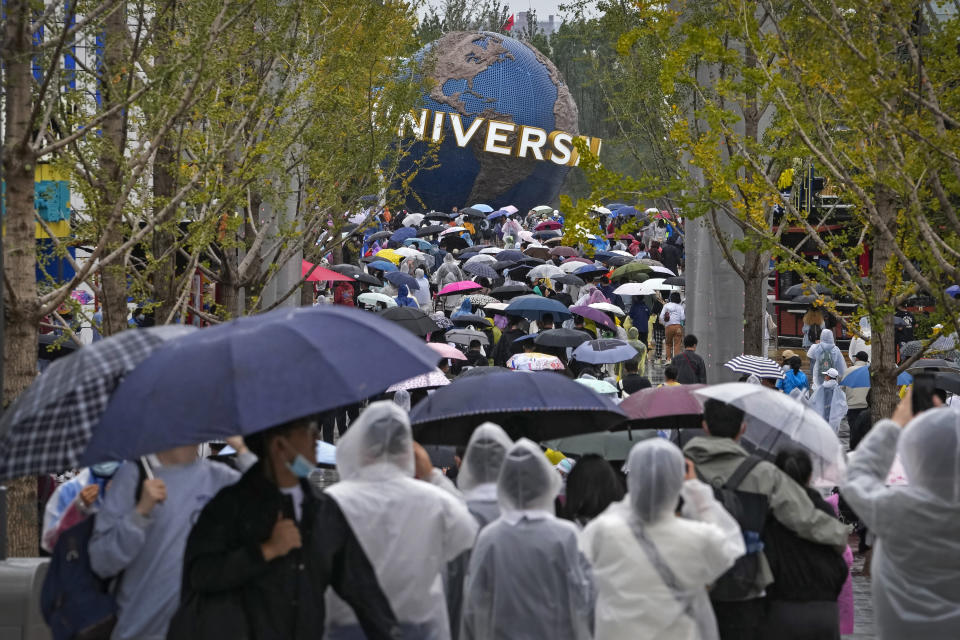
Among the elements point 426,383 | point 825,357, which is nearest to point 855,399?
point 825,357

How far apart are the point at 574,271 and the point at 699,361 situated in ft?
43.1

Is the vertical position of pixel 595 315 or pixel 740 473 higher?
pixel 740 473

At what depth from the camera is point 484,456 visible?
5.95 m

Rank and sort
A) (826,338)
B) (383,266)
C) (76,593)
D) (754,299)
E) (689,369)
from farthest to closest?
1. (383,266)
2. (826,338)
3. (754,299)
4. (689,369)
5. (76,593)

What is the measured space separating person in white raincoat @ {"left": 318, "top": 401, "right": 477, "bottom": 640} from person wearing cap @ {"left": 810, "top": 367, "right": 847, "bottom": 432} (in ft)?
34.4

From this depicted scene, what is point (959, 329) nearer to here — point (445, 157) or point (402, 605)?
point (402, 605)

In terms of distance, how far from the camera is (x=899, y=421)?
5910mm

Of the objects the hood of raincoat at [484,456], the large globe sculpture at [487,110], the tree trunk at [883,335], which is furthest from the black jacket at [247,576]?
the large globe sculpture at [487,110]

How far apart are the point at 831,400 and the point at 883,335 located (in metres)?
4.65

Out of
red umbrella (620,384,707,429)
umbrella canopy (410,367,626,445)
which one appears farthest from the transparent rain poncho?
red umbrella (620,384,707,429)

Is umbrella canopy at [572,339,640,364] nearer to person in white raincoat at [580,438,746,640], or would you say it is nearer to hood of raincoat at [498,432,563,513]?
hood of raincoat at [498,432,563,513]

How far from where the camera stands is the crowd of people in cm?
432

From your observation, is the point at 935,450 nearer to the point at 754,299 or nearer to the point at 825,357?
the point at 754,299

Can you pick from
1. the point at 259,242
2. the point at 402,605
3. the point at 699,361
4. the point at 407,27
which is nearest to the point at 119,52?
the point at 259,242
